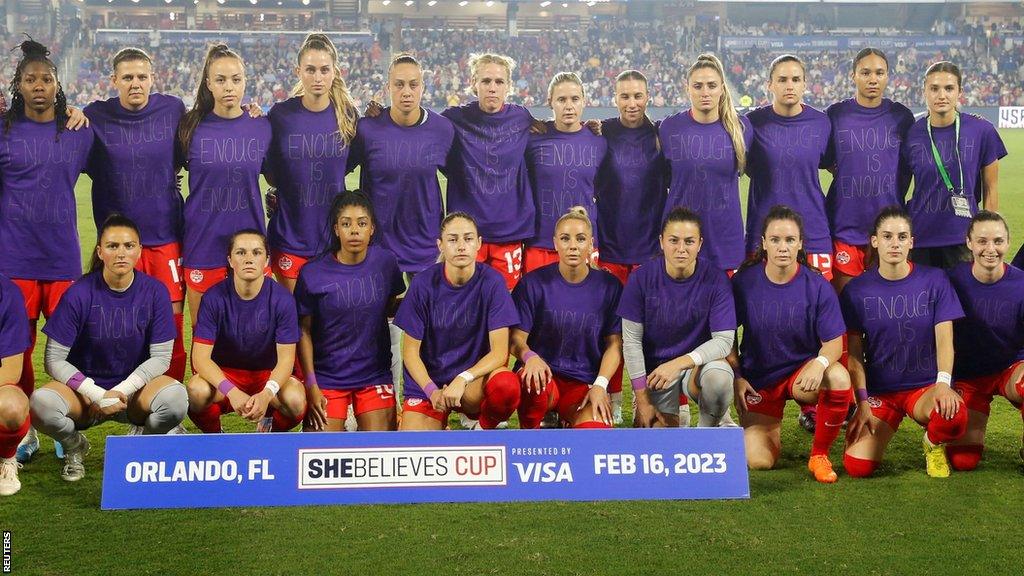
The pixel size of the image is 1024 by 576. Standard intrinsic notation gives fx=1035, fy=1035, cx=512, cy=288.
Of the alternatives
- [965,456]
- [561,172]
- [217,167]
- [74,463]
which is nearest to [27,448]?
[74,463]

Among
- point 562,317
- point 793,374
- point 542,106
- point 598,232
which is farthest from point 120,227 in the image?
point 542,106

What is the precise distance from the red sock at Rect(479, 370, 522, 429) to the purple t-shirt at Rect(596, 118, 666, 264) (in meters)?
1.38

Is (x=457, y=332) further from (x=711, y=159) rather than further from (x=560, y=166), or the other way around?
(x=711, y=159)

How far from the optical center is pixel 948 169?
545cm

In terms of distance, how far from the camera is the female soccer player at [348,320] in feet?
15.7

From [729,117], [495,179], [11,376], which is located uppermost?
[729,117]

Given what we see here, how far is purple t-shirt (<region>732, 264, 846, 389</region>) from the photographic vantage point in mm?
4738

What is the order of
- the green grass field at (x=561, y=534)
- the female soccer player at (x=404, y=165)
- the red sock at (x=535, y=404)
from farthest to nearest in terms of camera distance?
the female soccer player at (x=404, y=165) → the red sock at (x=535, y=404) → the green grass field at (x=561, y=534)

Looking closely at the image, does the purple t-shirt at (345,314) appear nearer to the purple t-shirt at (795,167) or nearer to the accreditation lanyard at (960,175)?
the purple t-shirt at (795,167)

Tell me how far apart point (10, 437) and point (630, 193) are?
324cm

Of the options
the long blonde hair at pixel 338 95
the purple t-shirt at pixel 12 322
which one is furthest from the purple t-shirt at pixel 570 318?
the purple t-shirt at pixel 12 322

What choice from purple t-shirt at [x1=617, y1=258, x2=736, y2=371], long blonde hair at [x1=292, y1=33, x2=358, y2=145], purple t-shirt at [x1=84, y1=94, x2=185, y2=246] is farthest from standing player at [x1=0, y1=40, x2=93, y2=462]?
purple t-shirt at [x1=617, y1=258, x2=736, y2=371]

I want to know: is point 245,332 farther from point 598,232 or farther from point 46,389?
point 598,232

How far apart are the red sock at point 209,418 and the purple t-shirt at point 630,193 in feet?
7.36
